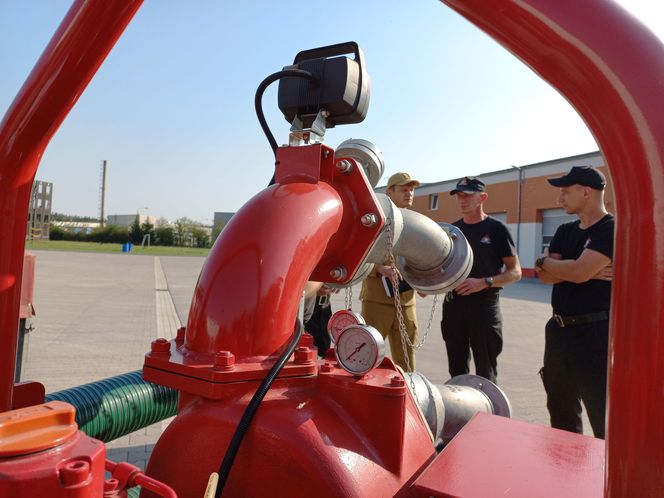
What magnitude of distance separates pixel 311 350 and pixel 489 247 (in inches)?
115

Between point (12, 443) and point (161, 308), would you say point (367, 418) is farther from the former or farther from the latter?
point (161, 308)

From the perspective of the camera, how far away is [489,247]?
3.62 meters

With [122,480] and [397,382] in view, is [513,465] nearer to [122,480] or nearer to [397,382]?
[397,382]

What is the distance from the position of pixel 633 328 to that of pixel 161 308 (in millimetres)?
8937

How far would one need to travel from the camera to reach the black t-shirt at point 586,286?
2.56 metres

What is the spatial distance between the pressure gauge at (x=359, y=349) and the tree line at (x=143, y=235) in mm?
51130

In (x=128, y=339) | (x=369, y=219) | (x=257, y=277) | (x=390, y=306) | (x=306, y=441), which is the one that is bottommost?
(x=128, y=339)

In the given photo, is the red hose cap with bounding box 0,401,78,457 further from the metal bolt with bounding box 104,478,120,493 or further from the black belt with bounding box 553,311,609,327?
the black belt with bounding box 553,311,609,327

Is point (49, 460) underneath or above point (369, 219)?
underneath

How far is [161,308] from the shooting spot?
28.5 feet

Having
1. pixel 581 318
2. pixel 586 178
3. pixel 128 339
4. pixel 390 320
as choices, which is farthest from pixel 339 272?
pixel 128 339

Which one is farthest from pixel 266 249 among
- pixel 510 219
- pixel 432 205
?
pixel 432 205

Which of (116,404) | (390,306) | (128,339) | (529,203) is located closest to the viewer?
(116,404)

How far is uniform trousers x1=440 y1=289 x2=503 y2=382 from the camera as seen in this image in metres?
3.52
